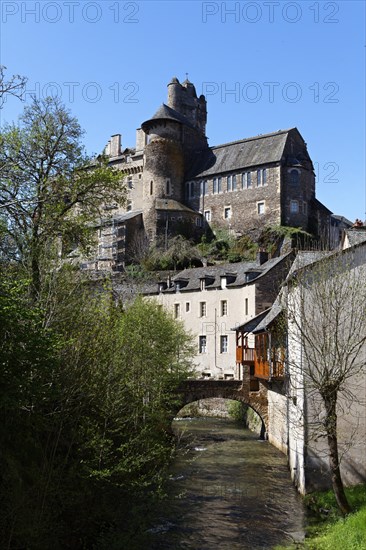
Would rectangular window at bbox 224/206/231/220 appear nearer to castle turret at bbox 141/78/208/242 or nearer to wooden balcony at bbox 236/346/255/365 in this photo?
castle turret at bbox 141/78/208/242

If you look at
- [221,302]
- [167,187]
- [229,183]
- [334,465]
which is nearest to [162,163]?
[167,187]

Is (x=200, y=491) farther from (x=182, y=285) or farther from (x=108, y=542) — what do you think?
(x=182, y=285)

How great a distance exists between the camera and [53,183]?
1573cm

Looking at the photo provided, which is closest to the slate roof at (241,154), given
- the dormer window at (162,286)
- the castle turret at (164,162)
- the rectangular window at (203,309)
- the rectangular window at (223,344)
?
the castle turret at (164,162)

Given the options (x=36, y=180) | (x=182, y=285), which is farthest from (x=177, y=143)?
(x=36, y=180)

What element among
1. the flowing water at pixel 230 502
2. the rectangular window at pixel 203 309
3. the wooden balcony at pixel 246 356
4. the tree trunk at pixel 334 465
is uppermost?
the rectangular window at pixel 203 309

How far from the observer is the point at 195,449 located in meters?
23.7

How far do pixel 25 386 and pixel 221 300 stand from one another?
27.1 meters

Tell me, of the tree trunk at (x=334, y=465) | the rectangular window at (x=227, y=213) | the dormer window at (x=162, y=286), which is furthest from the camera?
the rectangular window at (x=227, y=213)

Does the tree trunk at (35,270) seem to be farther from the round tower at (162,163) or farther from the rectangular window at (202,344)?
the round tower at (162,163)

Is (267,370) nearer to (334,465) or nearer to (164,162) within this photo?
(334,465)

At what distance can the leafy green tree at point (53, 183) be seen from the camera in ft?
48.1

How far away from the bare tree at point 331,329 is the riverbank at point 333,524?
1.81ft

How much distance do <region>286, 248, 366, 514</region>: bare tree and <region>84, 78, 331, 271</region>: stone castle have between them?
116ft
